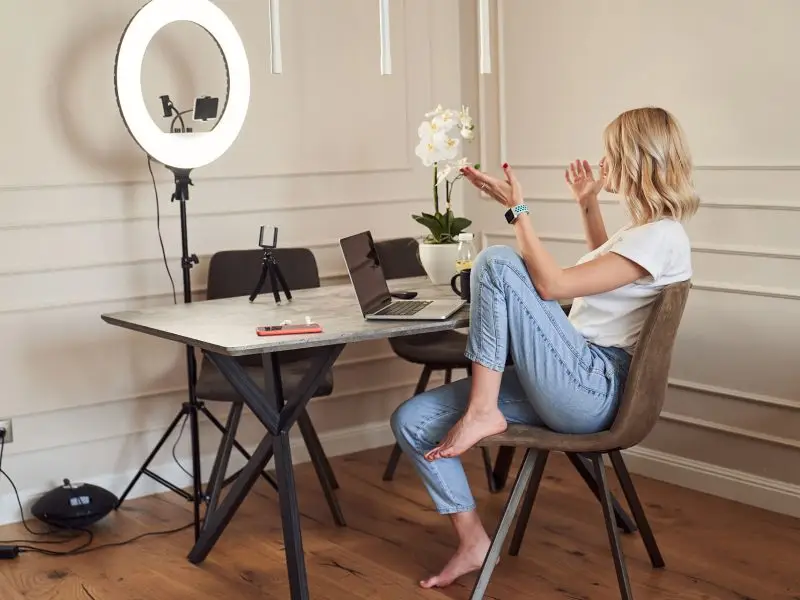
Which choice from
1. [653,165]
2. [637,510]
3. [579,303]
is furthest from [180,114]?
[637,510]

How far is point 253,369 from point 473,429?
114 cm

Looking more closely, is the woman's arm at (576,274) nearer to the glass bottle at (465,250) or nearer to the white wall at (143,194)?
the glass bottle at (465,250)

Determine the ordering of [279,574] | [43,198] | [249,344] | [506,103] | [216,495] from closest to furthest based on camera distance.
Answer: [249,344] < [279,574] < [216,495] < [43,198] < [506,103]

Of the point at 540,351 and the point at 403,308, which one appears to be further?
the point at 403,308

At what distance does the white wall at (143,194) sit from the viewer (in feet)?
11.6

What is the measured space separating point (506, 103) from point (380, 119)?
49 centimetres

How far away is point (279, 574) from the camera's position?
3047mm

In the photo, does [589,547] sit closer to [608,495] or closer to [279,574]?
[608,495]

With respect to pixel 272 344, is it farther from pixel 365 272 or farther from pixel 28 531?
pixel 28 531

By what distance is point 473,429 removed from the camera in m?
2.63

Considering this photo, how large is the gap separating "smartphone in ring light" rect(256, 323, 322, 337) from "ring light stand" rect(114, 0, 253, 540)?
2.49 ft

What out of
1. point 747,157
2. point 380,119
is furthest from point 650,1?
point 380,119

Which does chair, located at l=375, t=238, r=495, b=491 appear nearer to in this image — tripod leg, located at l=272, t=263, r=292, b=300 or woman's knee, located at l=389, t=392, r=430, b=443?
tripod leg, located at l=272, t=263, r=292, b=300

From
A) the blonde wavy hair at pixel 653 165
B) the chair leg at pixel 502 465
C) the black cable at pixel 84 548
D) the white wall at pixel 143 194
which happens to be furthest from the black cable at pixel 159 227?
the blonde wavy hair at pixel 653 165
